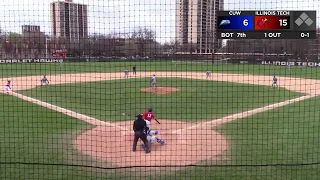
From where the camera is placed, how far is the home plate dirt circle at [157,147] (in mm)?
Answer: 8406

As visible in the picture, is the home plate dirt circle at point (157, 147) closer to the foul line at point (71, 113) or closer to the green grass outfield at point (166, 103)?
the foul line at point (71, 113)

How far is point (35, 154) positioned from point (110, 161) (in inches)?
77.9

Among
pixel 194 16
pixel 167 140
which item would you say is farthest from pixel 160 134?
pixel 194 16

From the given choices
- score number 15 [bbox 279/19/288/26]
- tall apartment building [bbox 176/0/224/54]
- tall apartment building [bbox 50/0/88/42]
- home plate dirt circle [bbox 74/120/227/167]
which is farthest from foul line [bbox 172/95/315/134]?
score number 15 [bbox 279/19/288/26]

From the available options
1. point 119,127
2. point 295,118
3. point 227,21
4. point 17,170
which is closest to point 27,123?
point 119,127

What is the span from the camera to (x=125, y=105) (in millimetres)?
16578

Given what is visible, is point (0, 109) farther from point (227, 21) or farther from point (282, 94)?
A: point (282, 94)

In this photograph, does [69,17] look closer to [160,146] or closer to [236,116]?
[160,146]
